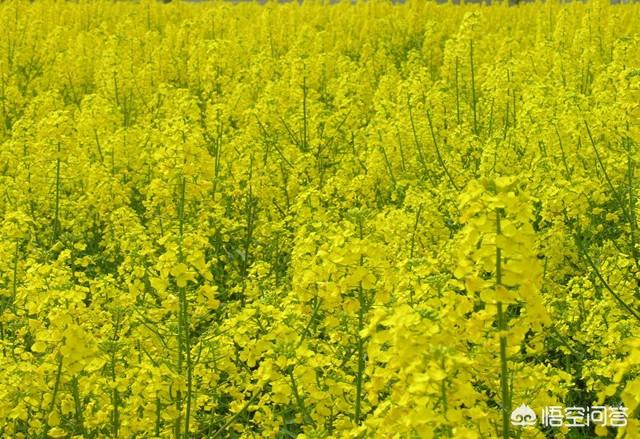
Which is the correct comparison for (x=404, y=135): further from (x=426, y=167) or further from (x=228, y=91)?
(x=228, y=91)

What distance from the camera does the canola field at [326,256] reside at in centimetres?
253

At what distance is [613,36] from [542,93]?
14.1 feet

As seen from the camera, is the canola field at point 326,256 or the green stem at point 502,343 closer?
the green stem at point 502,343

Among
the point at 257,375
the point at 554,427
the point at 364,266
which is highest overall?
the point at 364,266

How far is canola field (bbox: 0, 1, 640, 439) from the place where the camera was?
2.53 m

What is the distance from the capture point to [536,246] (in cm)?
434

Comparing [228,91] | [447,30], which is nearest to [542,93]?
[228,91]

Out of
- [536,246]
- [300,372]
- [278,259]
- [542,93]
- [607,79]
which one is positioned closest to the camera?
[300,372]

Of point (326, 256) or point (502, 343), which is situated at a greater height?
point (326, 256)

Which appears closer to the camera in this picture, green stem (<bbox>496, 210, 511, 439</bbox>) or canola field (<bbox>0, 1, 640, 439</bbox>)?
green stem (<bbox>496, 210, 511, 439</bbox>)

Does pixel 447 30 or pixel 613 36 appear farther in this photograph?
pixel 447 30

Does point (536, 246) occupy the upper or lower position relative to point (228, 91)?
lower

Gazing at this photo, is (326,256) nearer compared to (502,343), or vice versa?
(502,343)

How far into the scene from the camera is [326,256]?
292cm
